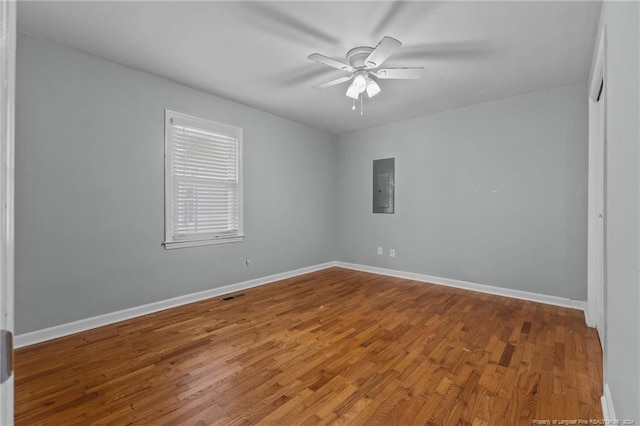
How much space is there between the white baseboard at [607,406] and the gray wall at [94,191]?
12.3 ft

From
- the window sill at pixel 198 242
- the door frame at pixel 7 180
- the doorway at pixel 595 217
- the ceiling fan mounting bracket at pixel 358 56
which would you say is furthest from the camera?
the window sill at pixel 198 242

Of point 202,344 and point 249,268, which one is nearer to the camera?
point 202,344

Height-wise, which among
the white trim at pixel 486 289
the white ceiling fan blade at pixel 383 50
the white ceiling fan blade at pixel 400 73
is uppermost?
the white ceiling fan blade at pixel 400 73

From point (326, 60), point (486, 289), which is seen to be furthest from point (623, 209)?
point (486, 289)

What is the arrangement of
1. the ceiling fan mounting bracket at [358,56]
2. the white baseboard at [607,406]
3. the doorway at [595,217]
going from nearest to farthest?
the white baseboard at [607,406] → the ceiling fan mounting bracket at [358,56] → the doorway at [595,217]

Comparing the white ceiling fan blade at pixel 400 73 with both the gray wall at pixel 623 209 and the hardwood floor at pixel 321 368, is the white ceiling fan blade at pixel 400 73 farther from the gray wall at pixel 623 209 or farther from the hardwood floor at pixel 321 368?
the hardwood floor at pixel 321 368

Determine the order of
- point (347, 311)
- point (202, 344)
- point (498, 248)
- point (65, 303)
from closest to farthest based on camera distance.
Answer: point (202, 344) → point (65, 303) → point (347, 311) → point (498, 248)

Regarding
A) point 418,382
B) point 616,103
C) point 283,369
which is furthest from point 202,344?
point 616,103

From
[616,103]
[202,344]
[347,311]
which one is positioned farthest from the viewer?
[347,311]

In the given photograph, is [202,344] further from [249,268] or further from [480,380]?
[480,380]

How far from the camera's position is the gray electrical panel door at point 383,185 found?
4.98m

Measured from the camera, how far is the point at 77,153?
2750 mm

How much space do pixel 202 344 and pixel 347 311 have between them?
60.9 inches

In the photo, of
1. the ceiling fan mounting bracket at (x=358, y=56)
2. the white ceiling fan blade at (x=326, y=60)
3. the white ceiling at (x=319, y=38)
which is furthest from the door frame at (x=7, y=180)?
the ceiling fan mounting bracket at (x=358, y=56)
